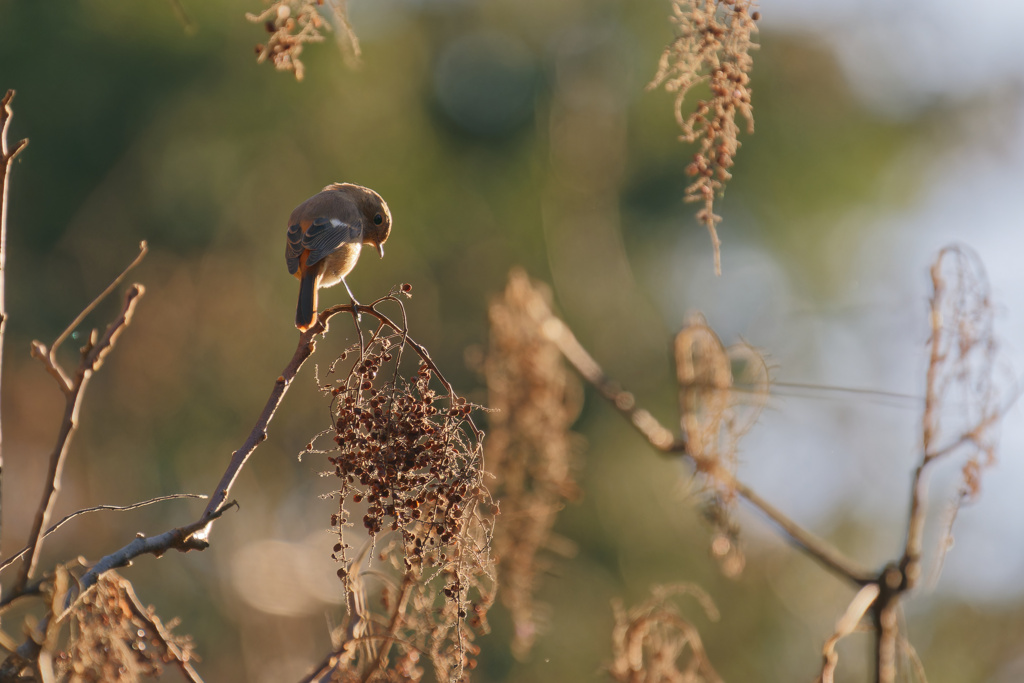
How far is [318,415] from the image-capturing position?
28.2 ft

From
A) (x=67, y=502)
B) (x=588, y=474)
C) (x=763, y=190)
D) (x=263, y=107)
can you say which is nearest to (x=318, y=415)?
(x=67, y=502)

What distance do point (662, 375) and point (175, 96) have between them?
6328 mm

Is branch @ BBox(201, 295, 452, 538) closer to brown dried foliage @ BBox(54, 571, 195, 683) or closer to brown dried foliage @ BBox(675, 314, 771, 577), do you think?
brown dried foliage @ BBox(54, 571, 195, 683)

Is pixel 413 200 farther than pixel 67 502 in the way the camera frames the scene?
Yes

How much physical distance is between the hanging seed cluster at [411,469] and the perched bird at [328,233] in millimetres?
1060

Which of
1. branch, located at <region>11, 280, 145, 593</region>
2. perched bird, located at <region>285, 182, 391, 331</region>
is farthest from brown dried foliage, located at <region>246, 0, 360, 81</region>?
perched bird, located at <region>285, 182, 391, 331</region>

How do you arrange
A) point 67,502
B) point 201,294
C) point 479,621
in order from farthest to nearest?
point 67,502 < point 201,294 < point 479,621

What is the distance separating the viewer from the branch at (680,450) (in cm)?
225

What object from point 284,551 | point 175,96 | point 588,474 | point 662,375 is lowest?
point 284,551

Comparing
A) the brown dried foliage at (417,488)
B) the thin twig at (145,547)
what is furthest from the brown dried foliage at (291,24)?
the thin twig at (145,547)

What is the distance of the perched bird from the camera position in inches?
122

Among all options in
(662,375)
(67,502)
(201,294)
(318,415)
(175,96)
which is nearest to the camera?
(201,294)

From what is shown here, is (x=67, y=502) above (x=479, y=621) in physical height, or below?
below

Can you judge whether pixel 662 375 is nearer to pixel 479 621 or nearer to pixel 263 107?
pixel 263 107
